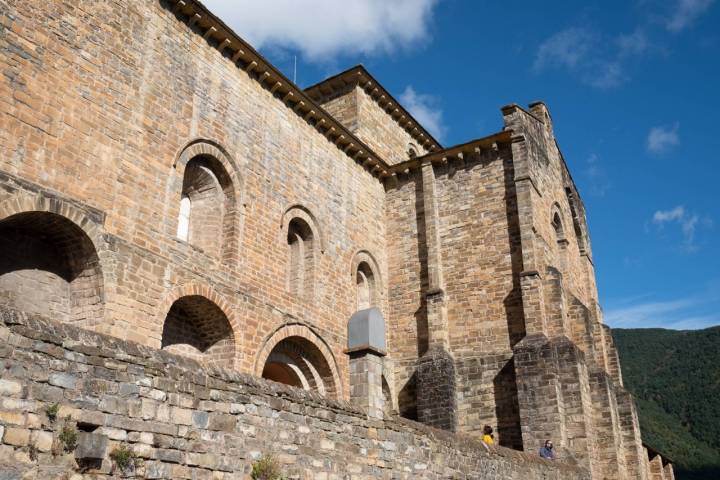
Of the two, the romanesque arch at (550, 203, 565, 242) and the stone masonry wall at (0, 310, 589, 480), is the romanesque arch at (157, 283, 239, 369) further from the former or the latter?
the romanesque arch at (550, 203, 565, 242)

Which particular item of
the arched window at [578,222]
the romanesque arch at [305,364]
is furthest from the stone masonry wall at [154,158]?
the arched window at [578,222]

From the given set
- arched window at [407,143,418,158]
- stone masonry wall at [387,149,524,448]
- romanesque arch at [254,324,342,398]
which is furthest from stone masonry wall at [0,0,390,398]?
arched window at [407,143,418,158]

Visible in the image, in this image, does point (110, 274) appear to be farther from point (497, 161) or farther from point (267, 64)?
point (497, 161)

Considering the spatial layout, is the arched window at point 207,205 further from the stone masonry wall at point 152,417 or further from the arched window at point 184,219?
the stone masonry wall at point 152,417

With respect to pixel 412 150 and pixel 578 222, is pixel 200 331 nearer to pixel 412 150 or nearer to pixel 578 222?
pixel 412 150

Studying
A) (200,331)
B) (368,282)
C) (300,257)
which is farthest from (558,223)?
(200,331)

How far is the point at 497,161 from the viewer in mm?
20266

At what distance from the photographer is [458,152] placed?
20.7 m

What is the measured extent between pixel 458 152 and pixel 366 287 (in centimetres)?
483

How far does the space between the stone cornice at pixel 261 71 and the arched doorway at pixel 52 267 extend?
217 inches

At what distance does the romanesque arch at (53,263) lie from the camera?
10.7 m

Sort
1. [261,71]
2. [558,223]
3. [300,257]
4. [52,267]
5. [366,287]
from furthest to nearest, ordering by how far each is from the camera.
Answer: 1. [558,223]
2. [366,287]
3. [300,257]
4. [261,71]
5. [52,267]

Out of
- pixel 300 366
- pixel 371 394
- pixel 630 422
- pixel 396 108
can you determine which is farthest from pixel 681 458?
pixel 371 394

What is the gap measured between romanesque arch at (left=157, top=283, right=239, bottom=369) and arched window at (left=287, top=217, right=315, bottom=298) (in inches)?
114
